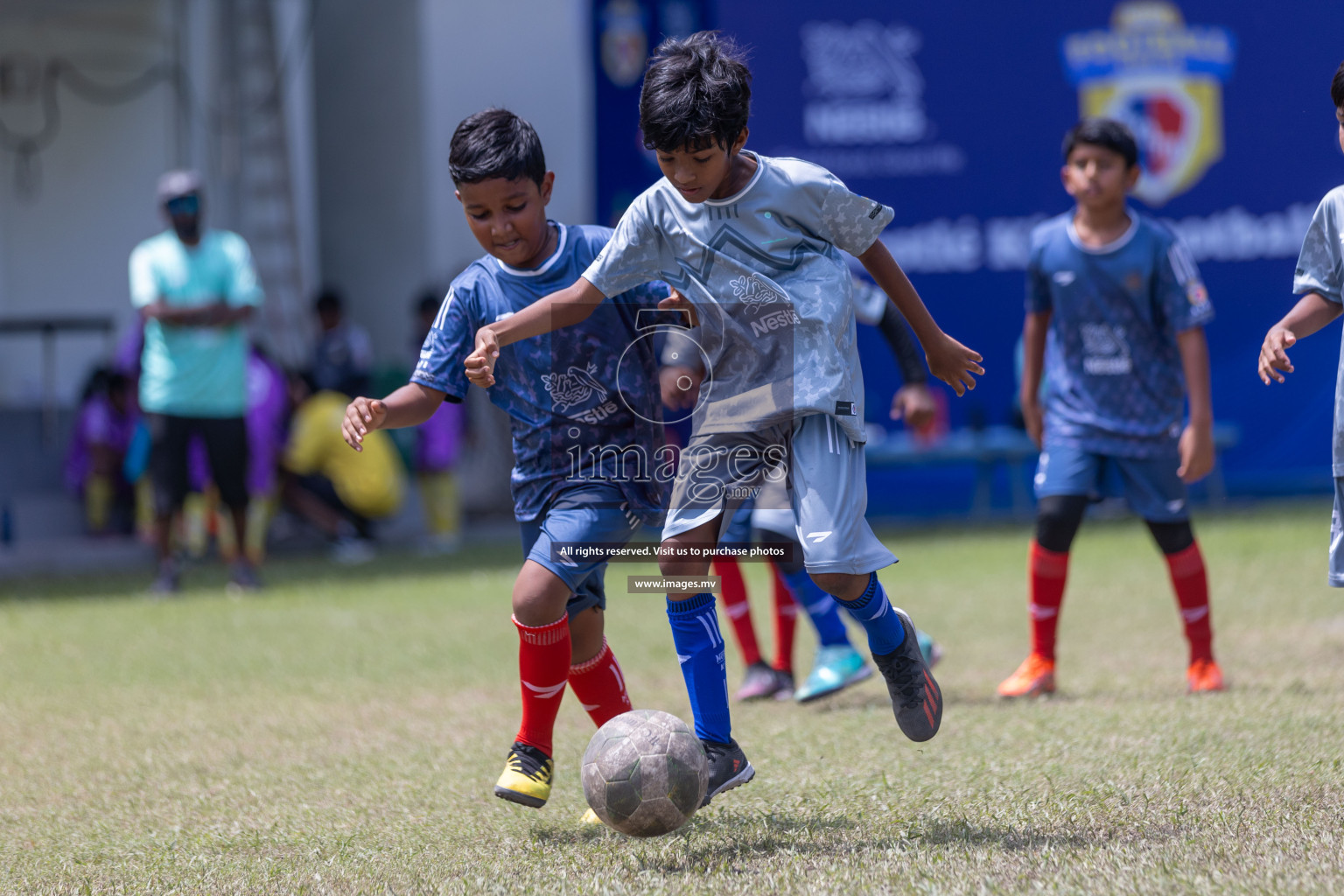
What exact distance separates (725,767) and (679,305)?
3.66 ft

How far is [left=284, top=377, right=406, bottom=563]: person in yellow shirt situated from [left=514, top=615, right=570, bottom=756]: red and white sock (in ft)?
23.3

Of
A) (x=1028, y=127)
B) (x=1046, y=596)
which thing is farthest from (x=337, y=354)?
(x=1046, y=596)

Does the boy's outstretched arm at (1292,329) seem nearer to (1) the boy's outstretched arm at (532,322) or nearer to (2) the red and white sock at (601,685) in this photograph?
(1) the boy's outstretched arm at (532,322)

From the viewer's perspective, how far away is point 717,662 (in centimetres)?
353

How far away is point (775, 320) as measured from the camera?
3.36 meters

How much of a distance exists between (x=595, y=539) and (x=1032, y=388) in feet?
7.93

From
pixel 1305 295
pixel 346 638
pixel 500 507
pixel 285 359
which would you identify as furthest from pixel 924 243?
pixel 1305 295

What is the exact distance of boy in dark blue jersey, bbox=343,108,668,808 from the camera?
11.3ft

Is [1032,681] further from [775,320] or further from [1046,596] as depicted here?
[775,320]

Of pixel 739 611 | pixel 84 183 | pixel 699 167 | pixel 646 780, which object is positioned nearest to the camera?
pixel 646 780

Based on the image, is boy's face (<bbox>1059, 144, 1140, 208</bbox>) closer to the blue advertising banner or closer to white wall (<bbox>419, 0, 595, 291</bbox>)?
the blue advertising banner

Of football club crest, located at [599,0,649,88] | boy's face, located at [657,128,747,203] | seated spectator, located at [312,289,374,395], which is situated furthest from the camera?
football club crest, located at [599,0,649,88]

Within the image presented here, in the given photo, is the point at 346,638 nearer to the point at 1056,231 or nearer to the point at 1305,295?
the point at 1056,231

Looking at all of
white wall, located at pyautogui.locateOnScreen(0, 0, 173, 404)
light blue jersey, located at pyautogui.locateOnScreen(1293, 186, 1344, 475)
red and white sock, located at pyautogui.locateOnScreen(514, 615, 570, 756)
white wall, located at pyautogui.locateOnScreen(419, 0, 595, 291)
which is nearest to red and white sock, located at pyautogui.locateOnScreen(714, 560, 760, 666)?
red and white sock, located at pyautogui.locateOnScreen(514, 615, 570, 756)
